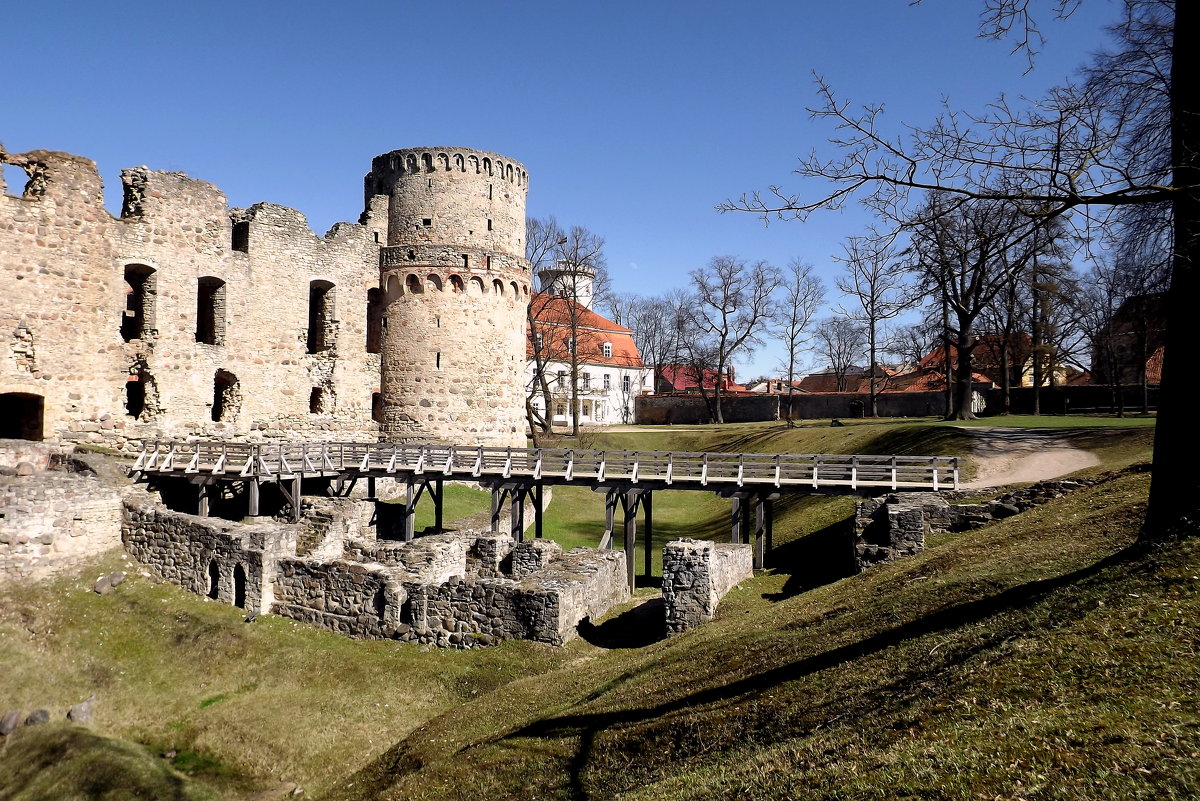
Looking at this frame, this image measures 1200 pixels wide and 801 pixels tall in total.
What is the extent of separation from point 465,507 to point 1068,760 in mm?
24763

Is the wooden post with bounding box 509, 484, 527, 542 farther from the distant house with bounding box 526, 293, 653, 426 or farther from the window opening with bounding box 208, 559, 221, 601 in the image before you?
the distant house with bounding box 526, 293, 653, 426

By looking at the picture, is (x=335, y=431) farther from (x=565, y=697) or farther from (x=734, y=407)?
(x=734, y=407)

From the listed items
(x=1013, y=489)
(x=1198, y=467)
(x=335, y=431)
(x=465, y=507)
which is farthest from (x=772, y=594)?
(x=335, y=431)

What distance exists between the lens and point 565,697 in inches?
393

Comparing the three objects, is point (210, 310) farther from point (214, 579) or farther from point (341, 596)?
point (341, 596)

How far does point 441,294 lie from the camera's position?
29391 mm

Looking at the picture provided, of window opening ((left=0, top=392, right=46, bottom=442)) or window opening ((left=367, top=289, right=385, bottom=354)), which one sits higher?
window opening ((left=367, top=289, right=385, bottom=354))

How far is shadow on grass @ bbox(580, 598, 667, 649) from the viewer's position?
559 inches

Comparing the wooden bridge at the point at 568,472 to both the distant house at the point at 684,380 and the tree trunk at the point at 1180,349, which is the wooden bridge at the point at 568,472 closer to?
the tree trunk at the point at 1180,349

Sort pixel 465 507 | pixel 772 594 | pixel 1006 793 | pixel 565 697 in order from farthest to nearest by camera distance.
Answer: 1. pixel 465 507
2. pixel 772 594
3. pixel 565 697
4. pixel 1006 793

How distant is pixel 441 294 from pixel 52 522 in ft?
51.3

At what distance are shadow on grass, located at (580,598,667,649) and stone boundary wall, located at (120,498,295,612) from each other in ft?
22.2

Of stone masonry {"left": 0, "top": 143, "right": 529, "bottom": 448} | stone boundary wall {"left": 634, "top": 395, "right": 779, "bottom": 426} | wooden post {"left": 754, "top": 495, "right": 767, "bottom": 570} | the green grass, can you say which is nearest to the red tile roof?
stone boundary wall {"left": 634, "top": 395, "right": 779, "bottom": 426}

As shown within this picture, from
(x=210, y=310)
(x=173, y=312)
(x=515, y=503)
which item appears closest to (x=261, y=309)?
(x=210, y=310)
